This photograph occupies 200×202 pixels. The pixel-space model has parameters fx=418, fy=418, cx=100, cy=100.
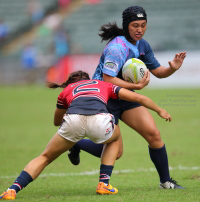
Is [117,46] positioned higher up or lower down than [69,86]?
higher up

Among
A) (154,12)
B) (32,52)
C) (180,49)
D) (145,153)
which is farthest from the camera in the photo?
(154,12)

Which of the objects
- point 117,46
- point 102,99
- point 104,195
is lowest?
point 104,195

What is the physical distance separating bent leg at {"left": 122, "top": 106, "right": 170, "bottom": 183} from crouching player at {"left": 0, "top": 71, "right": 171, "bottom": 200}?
0.38 meters

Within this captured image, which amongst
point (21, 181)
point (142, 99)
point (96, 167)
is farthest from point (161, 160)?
point (96, 167)

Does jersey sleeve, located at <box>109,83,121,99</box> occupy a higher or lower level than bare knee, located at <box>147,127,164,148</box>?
higher

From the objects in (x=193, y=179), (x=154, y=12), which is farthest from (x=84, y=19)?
(x=193, y=179)

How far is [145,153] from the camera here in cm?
771

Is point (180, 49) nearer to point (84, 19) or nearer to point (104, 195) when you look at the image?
point (84, 19)

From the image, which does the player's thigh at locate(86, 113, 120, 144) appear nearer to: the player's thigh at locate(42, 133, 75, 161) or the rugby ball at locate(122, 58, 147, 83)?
the player's thigh at locate(42, 133, 75, 161)

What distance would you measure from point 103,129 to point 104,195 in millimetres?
681

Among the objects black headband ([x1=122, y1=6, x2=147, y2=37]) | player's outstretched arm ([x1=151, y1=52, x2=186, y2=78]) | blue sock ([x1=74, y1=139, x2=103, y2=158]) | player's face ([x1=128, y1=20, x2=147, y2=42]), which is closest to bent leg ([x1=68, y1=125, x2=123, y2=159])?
blue sock ([x1=74, y1=139, x2=103, y2=158])

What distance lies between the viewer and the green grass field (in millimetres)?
4301

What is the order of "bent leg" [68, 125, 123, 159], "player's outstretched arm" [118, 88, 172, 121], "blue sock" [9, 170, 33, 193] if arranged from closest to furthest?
"blue sock" [9, 170, 33, 193] → "player's outstretched arm" [118, 88, 172, 121] → "bent leg" [68, 125, 123, 159]

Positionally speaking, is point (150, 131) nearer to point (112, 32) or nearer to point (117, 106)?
point (117, 106)
